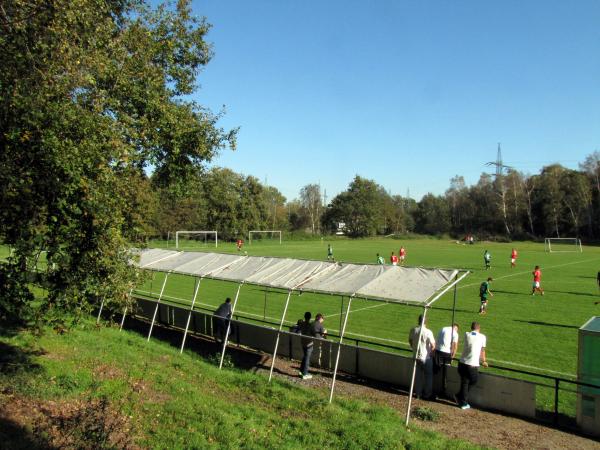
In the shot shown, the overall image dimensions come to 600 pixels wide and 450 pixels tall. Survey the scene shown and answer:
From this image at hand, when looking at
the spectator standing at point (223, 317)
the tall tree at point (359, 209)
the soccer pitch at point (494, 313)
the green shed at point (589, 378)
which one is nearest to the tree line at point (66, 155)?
the spectator standing at point (223, 317)

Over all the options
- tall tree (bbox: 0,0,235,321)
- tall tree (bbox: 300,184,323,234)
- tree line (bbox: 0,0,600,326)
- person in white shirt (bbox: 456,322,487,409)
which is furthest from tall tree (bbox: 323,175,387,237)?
tall tree (bbox: 0,0,235,321)

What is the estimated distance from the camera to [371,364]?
12039 millimetres

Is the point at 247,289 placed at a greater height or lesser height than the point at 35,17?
lesser

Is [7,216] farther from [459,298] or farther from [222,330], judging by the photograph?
[459,298]

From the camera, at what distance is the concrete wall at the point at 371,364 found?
32.3 feet

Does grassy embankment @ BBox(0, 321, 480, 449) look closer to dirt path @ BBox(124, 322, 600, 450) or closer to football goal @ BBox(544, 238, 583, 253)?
dirt path @ BBox(124, 322, 600, 450)

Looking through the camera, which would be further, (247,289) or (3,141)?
(247,289)

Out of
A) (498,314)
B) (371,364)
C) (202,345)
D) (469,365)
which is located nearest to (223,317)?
(202,345)

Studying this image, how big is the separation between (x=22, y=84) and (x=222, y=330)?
8.77 m

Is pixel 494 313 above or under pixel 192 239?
under

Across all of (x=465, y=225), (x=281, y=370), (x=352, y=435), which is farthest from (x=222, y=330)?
(x=465, y=225)

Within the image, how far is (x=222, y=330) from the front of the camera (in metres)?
14.2

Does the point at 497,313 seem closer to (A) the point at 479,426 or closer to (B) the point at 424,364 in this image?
(B) the point at 424,364

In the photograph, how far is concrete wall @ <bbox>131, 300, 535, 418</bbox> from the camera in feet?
32.3
